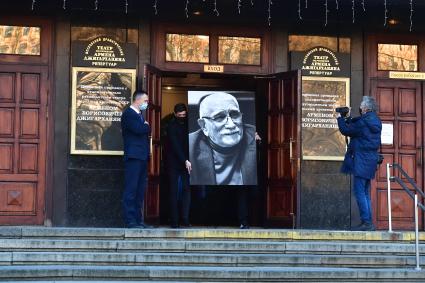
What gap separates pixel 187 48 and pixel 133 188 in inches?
115

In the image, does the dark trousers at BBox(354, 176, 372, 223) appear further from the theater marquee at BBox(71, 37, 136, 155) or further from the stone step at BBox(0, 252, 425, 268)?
the theater marquee at BBox(71, 37, 136, 155)

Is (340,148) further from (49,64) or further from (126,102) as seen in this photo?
(49,64)

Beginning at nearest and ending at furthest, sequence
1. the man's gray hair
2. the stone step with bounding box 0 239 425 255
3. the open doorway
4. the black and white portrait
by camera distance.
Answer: the stone step with bounding box 0 239 425 255
the man's gray hair
the black and white portrait
the open doorway

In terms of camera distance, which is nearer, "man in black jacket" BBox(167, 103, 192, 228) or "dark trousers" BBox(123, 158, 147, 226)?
"dark trousers" BBox(123, 158, 147, 226)

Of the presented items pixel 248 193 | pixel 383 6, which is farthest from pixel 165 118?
pixel 383 6

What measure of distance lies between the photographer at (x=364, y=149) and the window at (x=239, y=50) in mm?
2191

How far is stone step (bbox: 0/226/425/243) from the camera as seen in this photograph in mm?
11914

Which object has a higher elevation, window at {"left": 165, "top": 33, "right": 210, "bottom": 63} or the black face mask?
window at {"left": 165, "top": 33, "right": 210, "bottom": 63}

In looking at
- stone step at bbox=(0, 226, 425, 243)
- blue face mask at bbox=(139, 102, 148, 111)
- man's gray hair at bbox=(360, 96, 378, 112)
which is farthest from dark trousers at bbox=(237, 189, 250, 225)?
man's gray hair at bbox=(360, 96, 378, 112)

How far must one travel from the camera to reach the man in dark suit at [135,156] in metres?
12.8

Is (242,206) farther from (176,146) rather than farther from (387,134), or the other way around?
(387,134)

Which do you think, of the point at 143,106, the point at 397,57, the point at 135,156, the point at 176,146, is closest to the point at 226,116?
the point at 176,146

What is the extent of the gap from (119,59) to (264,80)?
247 centimetres

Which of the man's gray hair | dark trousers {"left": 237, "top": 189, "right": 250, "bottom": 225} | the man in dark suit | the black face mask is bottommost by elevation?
dark trousers {"left": 237, "top": 189, "right": 250, "bottom": 225}
